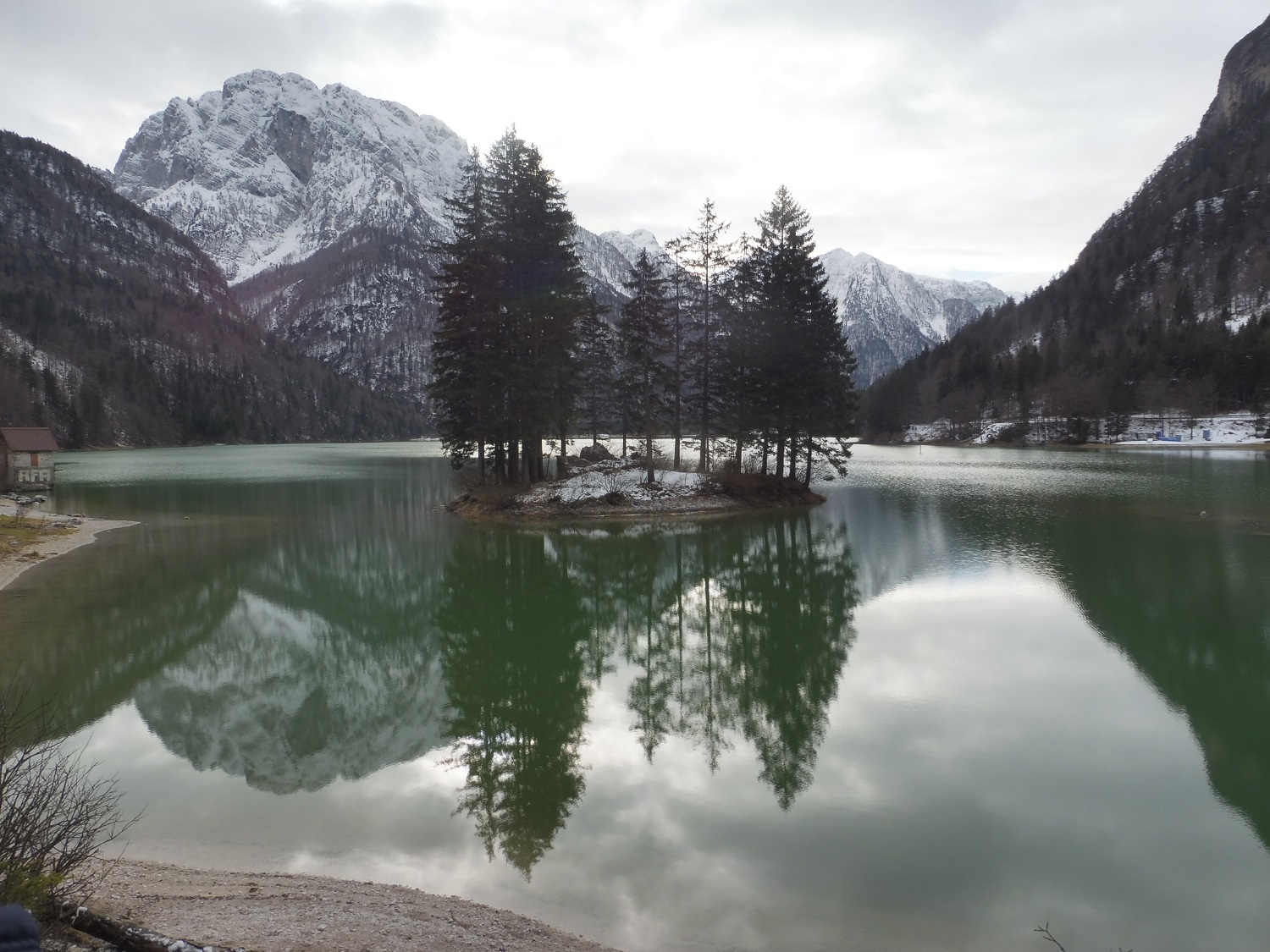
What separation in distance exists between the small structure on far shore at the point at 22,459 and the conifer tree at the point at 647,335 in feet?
145

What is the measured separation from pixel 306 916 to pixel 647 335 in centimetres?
3237

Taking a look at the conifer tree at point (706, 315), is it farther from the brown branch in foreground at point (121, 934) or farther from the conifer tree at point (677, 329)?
the brown branch in foreground at point (121, 934)

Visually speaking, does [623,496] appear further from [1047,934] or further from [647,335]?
[1047,934]

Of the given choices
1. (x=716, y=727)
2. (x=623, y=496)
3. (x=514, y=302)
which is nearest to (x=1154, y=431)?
(x=623, y=496)

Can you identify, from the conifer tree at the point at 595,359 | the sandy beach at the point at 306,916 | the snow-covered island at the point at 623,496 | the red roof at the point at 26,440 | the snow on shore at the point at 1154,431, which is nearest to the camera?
the sandy beach at the point at 306,916

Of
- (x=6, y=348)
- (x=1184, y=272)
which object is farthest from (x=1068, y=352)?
(x=6, y=348)

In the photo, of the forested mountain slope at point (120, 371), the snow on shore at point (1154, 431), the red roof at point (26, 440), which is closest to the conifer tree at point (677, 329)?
the red roof at point (26, 440)

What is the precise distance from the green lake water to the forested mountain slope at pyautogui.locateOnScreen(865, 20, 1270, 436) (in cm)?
10669

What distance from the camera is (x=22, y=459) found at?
50.5 m

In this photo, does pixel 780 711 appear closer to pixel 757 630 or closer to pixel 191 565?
pixel 757 630

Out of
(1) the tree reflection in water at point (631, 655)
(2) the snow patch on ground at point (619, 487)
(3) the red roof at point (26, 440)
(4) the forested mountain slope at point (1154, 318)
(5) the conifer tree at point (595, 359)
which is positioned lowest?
(1) the tree reflection in water at point (631, 655)

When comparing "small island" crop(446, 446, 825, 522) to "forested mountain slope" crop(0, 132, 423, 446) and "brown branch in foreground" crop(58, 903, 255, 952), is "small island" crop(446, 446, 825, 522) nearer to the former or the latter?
"brown branch in foreground" crop(58, 903, 255, 952)

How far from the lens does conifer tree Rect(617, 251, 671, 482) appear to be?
119 feet

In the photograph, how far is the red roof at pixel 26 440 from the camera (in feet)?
166
